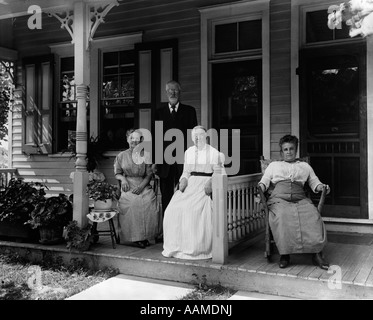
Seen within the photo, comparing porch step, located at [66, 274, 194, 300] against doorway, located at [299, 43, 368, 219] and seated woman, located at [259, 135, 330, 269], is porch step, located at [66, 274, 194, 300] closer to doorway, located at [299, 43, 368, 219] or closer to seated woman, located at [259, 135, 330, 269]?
seated woman, located at [259, 135, 330, 269]

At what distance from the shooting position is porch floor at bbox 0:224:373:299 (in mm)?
3156

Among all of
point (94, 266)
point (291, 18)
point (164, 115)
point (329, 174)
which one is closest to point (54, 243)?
point (94, 266)

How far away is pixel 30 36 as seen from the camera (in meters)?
7.43

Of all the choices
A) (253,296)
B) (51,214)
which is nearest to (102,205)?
(51,214)

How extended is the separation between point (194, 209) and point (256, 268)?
0.79 meters

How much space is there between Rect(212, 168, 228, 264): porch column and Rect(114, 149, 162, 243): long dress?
3.26ft

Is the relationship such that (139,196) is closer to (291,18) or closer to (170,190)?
(170,190)

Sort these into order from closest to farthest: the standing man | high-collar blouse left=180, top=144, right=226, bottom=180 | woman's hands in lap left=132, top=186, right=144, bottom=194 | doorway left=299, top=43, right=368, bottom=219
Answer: high-collar blouse left=180, top=144, right=226, bottom=180 < woman's hands in lap left=132, top=186, right=144, bottom=194 < the standing man < doorway left=299, top=43, right=368, bottom=219

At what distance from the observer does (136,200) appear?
4.39 meters

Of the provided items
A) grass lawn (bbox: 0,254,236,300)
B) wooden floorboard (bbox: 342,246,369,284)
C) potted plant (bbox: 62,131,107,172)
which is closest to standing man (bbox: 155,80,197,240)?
grass lawn (bbox: 0,254,236,300)

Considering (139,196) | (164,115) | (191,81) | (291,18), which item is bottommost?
(139,196)

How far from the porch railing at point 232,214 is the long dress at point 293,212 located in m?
0.36

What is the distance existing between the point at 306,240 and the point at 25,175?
18.6 feet

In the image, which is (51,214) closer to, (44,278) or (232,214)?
(44,278)
